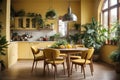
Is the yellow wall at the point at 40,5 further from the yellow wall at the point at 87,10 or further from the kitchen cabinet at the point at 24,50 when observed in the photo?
the kitchen cabinet at the point at 24,50

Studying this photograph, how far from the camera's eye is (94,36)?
28.6 feet

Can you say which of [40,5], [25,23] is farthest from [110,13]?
[25,23]

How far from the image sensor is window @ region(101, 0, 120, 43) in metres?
7.80

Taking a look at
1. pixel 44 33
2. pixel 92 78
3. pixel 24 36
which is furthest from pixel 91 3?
pixel 92 78

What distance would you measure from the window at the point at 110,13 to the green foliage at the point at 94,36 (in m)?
0.36

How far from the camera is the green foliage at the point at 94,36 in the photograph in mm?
8531

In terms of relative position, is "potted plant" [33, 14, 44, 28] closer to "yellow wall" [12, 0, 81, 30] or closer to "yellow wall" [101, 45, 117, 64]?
"yellow wall" [12, 0, 81, 30]

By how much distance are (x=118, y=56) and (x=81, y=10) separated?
3.96 meters

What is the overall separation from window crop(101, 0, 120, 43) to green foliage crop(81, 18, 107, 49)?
36 centimetres

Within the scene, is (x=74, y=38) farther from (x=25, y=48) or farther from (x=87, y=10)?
(x=25, y=48)

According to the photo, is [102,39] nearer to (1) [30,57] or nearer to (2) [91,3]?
(2) [91,3]

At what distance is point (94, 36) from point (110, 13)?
3.91 ft

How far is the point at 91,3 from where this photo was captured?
31.8ft

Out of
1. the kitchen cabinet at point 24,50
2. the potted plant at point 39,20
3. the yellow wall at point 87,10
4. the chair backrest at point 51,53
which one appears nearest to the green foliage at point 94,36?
the yellow wall at point 87,10
